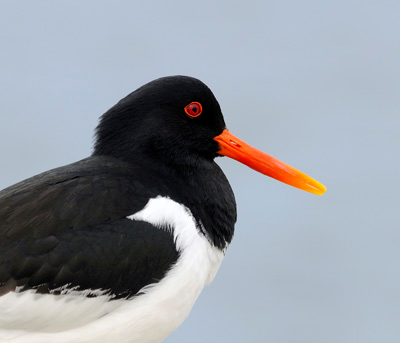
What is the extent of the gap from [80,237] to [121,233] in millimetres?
241

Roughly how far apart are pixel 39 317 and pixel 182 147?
1.43m

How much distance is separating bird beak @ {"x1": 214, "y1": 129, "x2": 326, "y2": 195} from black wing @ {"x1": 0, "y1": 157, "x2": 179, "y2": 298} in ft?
2.74

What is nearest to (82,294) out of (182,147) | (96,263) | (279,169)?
(96,263)

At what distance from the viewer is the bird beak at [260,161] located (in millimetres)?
6934

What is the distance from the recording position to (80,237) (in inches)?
235

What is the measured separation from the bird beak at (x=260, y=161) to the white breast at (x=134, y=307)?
0.75 meters

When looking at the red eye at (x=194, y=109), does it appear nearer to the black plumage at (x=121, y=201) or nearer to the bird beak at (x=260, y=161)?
the black plumage at (x=121, y=201)

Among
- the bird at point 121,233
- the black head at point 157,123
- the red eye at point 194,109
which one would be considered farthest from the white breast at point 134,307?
the red eye at point 194,109

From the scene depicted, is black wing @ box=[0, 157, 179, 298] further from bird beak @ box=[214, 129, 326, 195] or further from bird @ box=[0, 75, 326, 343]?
bird beak @ box=[214, 129, 326, 195]

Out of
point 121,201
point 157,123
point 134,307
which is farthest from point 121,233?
point 157,123

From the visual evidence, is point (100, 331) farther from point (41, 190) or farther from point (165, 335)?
point (41, 190)

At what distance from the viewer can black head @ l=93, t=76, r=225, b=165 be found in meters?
6.57

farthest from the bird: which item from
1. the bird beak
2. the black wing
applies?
the bird beak

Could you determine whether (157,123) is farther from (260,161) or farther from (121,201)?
(260,161)
